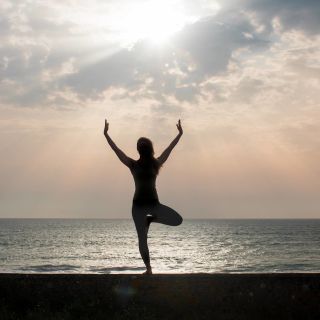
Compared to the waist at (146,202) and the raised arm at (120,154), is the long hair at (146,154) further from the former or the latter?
the waist at (146,202)

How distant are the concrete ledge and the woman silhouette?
0.74 meters

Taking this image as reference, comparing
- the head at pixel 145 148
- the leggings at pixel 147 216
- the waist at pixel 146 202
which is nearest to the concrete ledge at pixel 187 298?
the leggings at pixel 147 216

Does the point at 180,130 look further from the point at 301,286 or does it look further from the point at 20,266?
the point at 20,266

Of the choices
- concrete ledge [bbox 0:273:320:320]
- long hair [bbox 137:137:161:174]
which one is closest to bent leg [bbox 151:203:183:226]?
long hair [bbox 137:137:161:174]

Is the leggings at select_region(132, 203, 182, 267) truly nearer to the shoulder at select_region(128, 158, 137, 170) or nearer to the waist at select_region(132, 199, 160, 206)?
the waist at select_region(132, 199, 160, 206)

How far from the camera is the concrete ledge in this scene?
19.0 ft

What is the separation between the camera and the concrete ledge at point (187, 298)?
5789 mm

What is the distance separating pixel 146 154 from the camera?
6.73 metres

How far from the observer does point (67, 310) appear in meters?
5.93

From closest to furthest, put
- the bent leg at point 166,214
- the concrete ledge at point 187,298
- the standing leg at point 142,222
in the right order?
the concrete ledge at point 187,298, the bent leg at point 166,214, the standing leg at point 142,222

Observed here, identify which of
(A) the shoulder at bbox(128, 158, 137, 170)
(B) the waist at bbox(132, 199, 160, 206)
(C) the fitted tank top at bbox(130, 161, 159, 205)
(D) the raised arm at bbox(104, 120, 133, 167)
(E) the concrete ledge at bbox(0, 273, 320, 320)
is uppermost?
(D) the raised arm at bbox(104, 120, 133, 167)

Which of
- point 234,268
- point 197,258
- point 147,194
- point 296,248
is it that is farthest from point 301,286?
point 296,248

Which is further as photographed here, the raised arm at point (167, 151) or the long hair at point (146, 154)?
the raised arm at point (167, 151)

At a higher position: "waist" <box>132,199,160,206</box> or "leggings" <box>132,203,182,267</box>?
"waist" <box>132,199,160,206</box>
